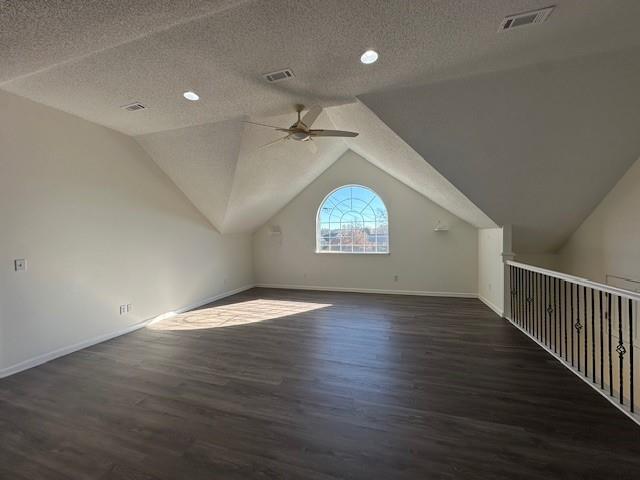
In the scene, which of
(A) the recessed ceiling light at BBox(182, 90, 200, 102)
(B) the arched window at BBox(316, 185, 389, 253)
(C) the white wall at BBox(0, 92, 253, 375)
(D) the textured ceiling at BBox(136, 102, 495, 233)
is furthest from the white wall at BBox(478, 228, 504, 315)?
(C) the white wall at BBox(0, 92, 253, 375)

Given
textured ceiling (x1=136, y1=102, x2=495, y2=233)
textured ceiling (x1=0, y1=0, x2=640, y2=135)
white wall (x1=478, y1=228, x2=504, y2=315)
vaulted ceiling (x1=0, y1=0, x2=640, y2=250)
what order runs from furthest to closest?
white wall (x1=478, y1=228, x2=504, y2=315)
textured ceiling (x1=136, y1=102, x2=495, y2=233)
vaulted ceiling (x1=0, y1=0, x2=640, y2=250)
textured ceiling (x1=0, y1=0, x2=640, y2=135)

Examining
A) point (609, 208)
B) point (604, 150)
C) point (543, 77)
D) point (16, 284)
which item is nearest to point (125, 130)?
point (16, 284)

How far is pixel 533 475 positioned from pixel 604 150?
3.22 m

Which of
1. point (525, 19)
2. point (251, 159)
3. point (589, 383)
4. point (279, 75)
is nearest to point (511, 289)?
point (589, 383)

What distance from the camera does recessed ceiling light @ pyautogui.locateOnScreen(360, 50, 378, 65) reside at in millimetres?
2141

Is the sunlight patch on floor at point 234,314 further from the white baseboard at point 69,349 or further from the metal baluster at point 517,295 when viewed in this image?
the metal baluster at point 517,295

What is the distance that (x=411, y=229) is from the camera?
5719mm

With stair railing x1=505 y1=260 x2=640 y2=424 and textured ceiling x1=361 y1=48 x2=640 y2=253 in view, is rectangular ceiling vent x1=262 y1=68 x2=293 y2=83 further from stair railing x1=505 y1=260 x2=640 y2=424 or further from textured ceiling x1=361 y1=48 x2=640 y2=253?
stair railing x1=505 y1=260 x2=640 y2=424

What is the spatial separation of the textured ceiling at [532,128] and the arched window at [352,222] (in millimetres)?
2536

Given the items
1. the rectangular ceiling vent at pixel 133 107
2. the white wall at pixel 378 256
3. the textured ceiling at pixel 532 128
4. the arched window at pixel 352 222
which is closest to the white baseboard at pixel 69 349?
the white wall at pixel 378 256

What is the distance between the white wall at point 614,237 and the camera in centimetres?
309

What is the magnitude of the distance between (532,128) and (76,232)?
5210 mm

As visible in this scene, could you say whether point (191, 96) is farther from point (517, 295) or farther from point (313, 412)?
point (517, 295)

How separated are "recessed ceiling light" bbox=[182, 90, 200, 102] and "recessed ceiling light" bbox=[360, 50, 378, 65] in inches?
66.6
